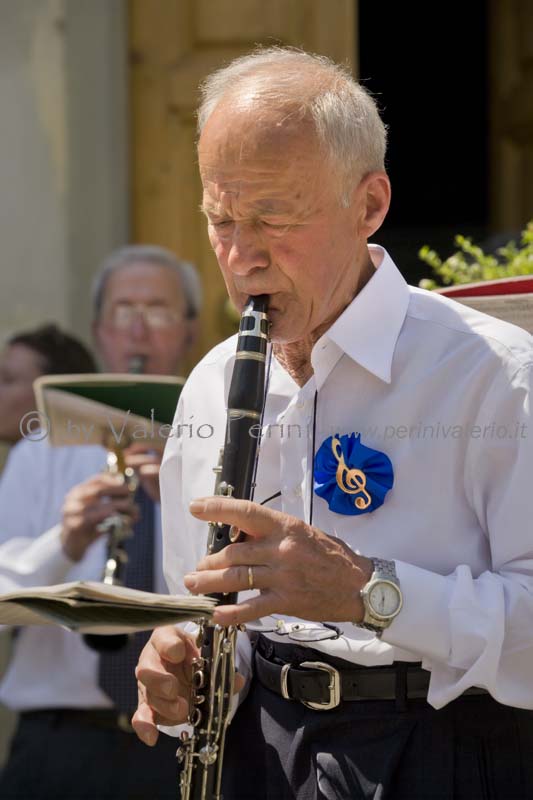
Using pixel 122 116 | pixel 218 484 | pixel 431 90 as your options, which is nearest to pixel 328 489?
pixel 218 484

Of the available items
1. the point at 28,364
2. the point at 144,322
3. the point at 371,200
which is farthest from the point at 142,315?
the point at 371,200

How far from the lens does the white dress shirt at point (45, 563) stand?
3.24 metres

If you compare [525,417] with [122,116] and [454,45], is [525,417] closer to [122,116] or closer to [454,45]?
[122,116]

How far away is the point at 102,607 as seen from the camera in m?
1.43

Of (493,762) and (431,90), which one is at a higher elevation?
(431,90)

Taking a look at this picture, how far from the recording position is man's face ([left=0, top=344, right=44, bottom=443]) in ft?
12.4

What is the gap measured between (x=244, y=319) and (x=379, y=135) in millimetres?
347

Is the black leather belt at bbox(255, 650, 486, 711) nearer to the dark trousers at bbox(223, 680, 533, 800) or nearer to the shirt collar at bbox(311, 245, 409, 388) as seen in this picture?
the dark trousers at bbox(223, 680, 533, 800)

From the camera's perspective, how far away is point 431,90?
20.8ft

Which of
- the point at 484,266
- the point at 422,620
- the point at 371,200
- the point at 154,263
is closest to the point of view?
the point at 422,620

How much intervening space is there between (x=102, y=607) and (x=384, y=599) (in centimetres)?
35

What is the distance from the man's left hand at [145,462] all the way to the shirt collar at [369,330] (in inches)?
55.9

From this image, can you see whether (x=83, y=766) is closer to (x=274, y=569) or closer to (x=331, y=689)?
(x=331, y=689)

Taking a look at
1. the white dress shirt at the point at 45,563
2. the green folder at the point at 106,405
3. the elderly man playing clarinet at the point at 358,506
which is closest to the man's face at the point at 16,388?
the white dress shirt at the point at 45,563
